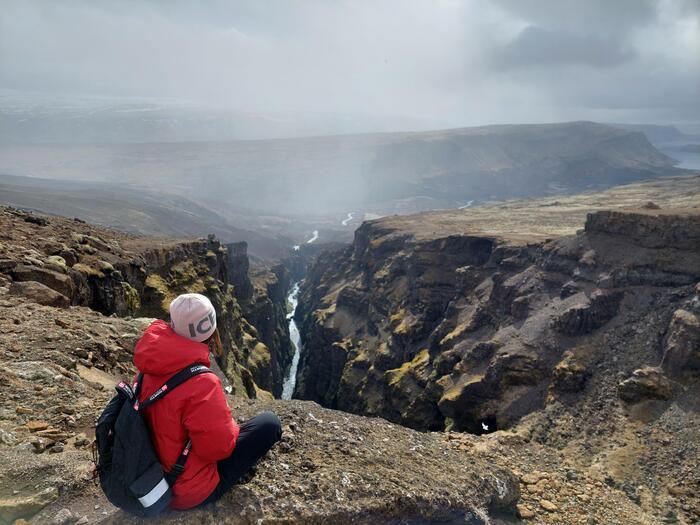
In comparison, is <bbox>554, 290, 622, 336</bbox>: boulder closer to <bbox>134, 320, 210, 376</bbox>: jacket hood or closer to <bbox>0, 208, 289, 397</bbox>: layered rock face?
<bbox>0, 208, 289, 397</bbox>: layered rock face

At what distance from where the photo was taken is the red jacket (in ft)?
20.1

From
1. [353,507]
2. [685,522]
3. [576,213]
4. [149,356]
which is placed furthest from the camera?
[576,213]

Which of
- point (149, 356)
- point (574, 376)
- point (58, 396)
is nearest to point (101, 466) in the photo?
point (149, 356)

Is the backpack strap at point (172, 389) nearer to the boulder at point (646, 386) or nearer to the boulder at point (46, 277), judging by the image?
the boulder at point (46, 277)

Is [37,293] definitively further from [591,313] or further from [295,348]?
[295,348]

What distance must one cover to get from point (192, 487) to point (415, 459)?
633cm

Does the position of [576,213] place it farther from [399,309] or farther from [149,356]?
[149,356]

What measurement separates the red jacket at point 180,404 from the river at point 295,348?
92.4 meters

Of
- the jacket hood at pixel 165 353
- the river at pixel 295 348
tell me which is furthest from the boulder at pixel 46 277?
the river at pixel 295 348

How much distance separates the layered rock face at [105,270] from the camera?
1906 centimetres

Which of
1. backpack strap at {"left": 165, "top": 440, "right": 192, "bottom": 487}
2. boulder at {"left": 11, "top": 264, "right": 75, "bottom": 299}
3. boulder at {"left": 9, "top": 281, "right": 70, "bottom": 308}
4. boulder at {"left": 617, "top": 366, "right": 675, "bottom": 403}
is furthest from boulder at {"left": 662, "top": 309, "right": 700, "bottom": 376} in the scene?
boulder at {"left": 11, "top": 264, "right": 75, "bottom": 299}

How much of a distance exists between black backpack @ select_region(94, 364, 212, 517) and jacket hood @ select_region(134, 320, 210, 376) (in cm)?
13

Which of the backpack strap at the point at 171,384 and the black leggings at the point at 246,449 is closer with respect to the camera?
the backpack strap at the point at 171,384

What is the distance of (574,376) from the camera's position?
34594 millimetres
